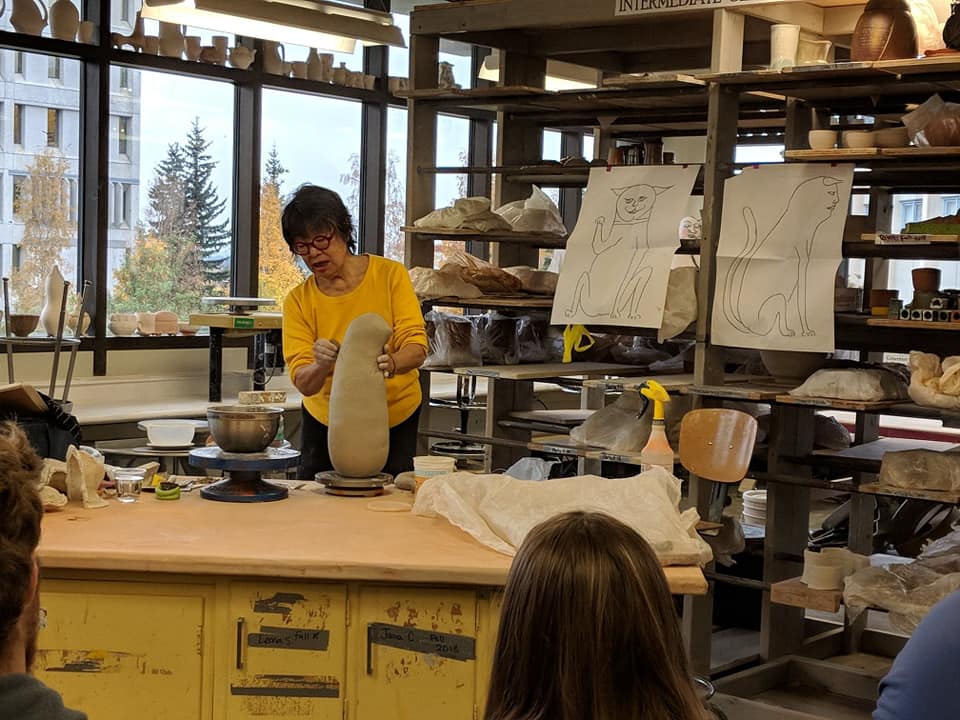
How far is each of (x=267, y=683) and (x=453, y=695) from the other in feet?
1.31

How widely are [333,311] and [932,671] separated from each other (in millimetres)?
2518

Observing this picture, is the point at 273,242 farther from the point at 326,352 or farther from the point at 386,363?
the point at 386,363

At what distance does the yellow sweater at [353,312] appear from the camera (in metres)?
3.80

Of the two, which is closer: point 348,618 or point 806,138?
point 348,618

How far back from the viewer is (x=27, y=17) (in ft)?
19.8

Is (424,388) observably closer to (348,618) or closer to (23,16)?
(348,618)

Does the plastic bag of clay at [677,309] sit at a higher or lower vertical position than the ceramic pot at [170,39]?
lower

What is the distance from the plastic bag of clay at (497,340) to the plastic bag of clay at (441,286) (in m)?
0.21

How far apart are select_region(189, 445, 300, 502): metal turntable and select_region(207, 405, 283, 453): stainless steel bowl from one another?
24mm

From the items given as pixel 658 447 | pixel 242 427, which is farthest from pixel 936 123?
pixel 242 427

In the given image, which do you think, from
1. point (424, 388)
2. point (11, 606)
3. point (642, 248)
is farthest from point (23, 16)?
point (11, 606)

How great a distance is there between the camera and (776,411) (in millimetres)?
4316

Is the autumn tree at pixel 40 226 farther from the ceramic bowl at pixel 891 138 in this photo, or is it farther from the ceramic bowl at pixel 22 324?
the ceramic bowl at pixel 891 138

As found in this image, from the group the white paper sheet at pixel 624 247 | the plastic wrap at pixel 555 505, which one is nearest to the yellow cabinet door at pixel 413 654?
the plastic wrap at pixel 555 505
